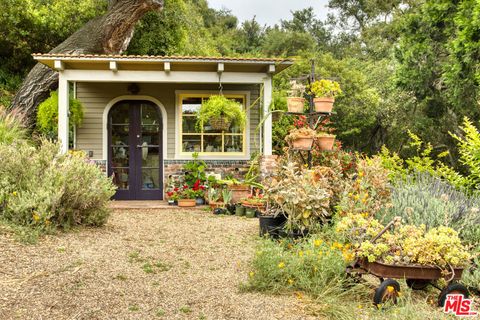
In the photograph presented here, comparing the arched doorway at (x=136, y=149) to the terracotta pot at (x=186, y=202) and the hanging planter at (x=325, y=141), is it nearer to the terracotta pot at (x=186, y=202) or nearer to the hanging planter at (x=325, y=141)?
the terracotta pot at (x=186, y=202)

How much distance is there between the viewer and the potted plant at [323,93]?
250 inches

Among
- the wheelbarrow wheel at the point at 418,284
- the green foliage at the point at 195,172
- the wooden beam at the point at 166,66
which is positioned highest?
the wooden beam at the point at 166,66

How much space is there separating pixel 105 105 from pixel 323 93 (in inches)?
209

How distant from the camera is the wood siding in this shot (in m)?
9.63

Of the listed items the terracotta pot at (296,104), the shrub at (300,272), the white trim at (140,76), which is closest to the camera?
the shrub at (300,272)

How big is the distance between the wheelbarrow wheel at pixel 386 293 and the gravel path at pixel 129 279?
599mm

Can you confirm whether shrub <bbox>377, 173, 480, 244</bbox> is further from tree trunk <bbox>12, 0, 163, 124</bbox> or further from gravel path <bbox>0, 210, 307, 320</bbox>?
tree trunk <bbox>12, 0, 163, 124</bbox>

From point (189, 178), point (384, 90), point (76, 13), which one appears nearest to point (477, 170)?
point (189, 178)

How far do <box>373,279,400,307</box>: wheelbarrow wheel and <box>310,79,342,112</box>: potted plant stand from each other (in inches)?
134

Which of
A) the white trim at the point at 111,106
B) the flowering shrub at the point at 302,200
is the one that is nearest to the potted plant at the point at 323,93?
the flowering shrub at the point at 302,200

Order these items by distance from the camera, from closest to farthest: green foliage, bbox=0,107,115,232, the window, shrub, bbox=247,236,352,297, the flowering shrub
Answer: shrub, bbox=247,236,352,297, green foliage, bbox=0,107,115,232, the flowering shrub, the window

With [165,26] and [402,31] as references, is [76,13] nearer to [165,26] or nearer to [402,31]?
[165,26]

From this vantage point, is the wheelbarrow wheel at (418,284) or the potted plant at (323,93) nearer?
the wheelbarrow wheel at (418,284)

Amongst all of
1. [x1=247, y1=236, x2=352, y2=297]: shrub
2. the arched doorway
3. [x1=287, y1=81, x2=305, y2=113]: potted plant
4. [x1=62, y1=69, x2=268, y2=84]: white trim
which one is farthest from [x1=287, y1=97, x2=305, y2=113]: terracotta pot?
the arched doorway
